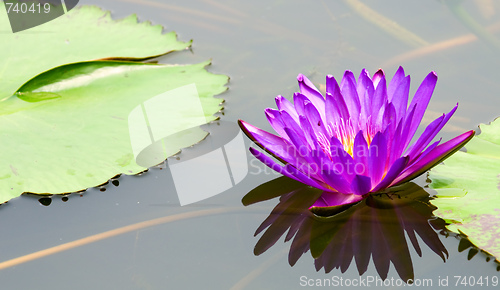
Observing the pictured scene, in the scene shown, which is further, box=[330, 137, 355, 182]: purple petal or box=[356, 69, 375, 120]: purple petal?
box=[356, 69, 375, 120]: purple petal

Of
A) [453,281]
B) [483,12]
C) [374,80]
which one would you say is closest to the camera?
[453,281]

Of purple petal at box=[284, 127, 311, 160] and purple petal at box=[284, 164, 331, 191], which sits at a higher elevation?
purple petal at box=[284, 127, 311, 160]

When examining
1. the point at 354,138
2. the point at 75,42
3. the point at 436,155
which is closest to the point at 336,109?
the point at 354,138

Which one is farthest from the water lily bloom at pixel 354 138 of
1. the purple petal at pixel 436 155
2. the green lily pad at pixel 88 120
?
the green lily pad at pixel 88 120

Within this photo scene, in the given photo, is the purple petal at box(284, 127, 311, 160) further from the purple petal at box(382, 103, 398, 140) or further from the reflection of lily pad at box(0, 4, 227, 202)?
the reflection of lily pad at box(0, 4, 227, 202)

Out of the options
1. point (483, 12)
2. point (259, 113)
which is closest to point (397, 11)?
point (483, 12)

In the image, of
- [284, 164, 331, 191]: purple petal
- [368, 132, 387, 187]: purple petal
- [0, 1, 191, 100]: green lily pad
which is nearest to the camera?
[368, 132, 387, 187]: purple petal

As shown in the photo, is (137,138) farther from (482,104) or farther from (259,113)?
(482,104)

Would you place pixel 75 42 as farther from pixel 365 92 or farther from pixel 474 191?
pixel 474 191

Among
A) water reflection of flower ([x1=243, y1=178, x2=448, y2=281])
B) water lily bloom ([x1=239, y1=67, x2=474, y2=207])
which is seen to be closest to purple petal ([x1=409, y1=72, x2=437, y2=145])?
water lily bloom ([x1=239, y1=67, x2=474, y2=207])
